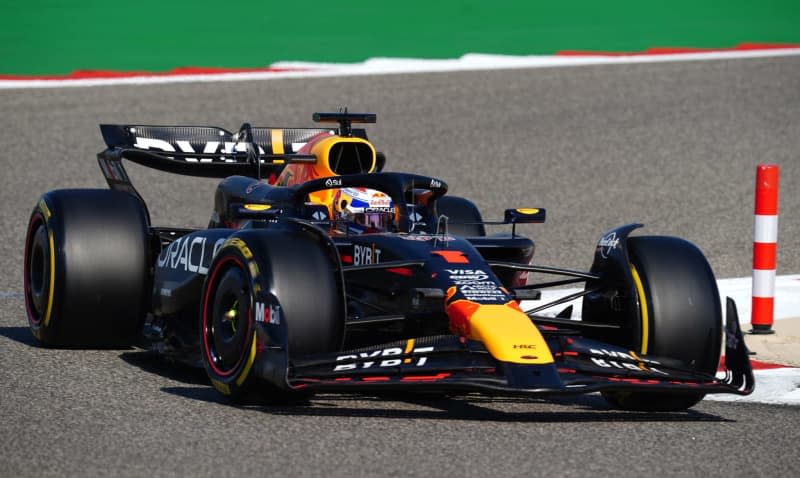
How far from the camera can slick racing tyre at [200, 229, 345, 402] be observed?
6.21m

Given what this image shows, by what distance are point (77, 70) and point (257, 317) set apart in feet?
46.4

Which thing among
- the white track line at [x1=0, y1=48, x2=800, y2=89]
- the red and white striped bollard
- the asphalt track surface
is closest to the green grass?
the white track line at [x1=0, y1=48, x2=800, y2=89]

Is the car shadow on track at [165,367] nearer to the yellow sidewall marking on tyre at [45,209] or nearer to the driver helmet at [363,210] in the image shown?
the yellow sidewall marking on tyre at [45,209]

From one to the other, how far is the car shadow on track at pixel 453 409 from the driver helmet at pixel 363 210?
123cm

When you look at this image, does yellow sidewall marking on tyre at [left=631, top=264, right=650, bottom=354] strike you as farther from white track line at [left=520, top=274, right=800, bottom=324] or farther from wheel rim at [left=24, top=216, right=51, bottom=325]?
wheel rim at [left=24, top=216, right=51, bottom=325]

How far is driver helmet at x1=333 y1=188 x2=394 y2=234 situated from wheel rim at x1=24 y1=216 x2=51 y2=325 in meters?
1.73

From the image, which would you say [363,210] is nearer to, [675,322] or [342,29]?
[675,322]

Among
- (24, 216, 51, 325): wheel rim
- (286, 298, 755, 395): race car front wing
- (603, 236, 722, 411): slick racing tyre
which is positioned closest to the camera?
(286, 298, 755, 395): race car front wing

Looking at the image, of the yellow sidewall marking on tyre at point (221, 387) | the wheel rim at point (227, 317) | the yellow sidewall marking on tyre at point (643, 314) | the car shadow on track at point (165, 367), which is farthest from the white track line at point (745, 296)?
the yellow sidewall marking on tyre at point (221, 387)

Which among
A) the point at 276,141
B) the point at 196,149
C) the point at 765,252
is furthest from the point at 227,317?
the point at 765,252

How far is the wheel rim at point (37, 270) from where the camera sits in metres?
8.07

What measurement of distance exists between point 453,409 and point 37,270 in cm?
315

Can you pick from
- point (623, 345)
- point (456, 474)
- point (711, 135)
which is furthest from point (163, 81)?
point (456, 474)

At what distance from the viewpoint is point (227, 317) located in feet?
22.0
